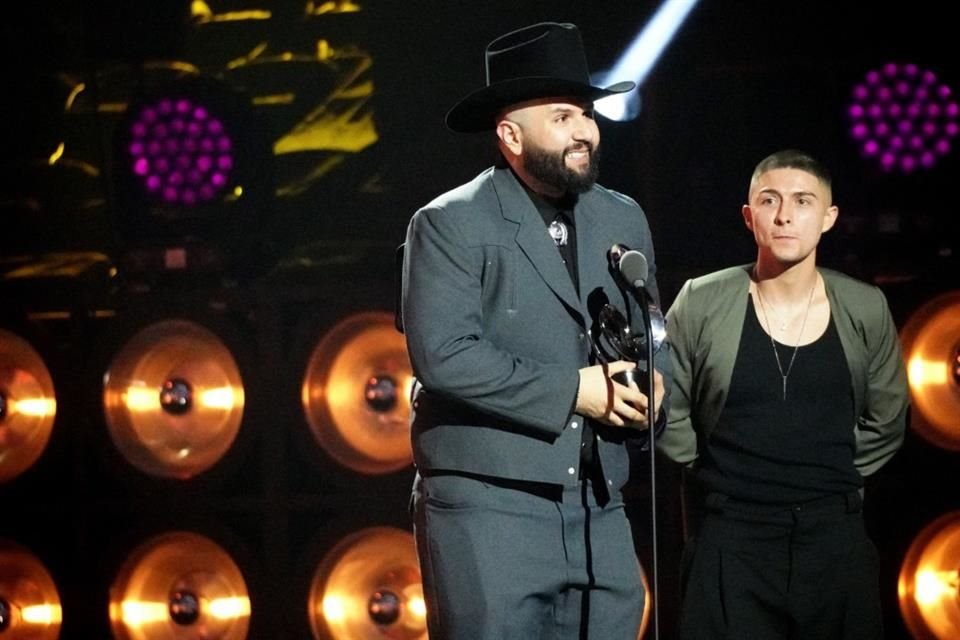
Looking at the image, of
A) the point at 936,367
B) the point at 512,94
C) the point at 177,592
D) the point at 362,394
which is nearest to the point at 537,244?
the point at 512,94

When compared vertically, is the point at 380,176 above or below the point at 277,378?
above

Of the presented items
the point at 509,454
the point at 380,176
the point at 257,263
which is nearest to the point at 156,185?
the point at 257,263

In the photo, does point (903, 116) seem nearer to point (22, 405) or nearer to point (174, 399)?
point (174, 399)

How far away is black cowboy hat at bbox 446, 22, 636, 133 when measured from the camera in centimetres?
245

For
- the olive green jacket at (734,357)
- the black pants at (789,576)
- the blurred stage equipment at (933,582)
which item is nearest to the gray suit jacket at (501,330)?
the olive green jacket at (734,357)

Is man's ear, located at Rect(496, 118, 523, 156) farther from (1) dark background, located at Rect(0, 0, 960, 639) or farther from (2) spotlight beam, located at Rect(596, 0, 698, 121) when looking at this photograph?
(2) spotlight beam, located at Rect(596, 0, 698, 121)

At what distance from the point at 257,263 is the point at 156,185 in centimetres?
36

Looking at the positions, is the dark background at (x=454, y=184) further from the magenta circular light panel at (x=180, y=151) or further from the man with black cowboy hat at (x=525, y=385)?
the man with black cowboy hat at (x=525, y=385)

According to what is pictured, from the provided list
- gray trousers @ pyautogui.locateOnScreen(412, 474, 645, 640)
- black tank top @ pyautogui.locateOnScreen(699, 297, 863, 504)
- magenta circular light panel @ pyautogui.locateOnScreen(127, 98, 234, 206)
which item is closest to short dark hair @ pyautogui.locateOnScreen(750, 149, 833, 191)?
black tank top @ pyautogui.locateOnScreen(699, 297, 863, 504)

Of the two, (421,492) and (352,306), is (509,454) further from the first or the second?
(352,306)

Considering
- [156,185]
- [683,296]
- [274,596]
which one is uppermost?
[156,185]

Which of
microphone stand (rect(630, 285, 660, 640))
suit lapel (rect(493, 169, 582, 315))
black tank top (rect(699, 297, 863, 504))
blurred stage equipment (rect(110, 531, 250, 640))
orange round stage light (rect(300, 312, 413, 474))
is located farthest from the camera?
blurred stage equipment (rect(110, 531, 250, 640))

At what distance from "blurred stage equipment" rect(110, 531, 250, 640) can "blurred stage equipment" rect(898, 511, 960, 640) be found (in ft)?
5.83

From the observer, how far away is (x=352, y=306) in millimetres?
3562
